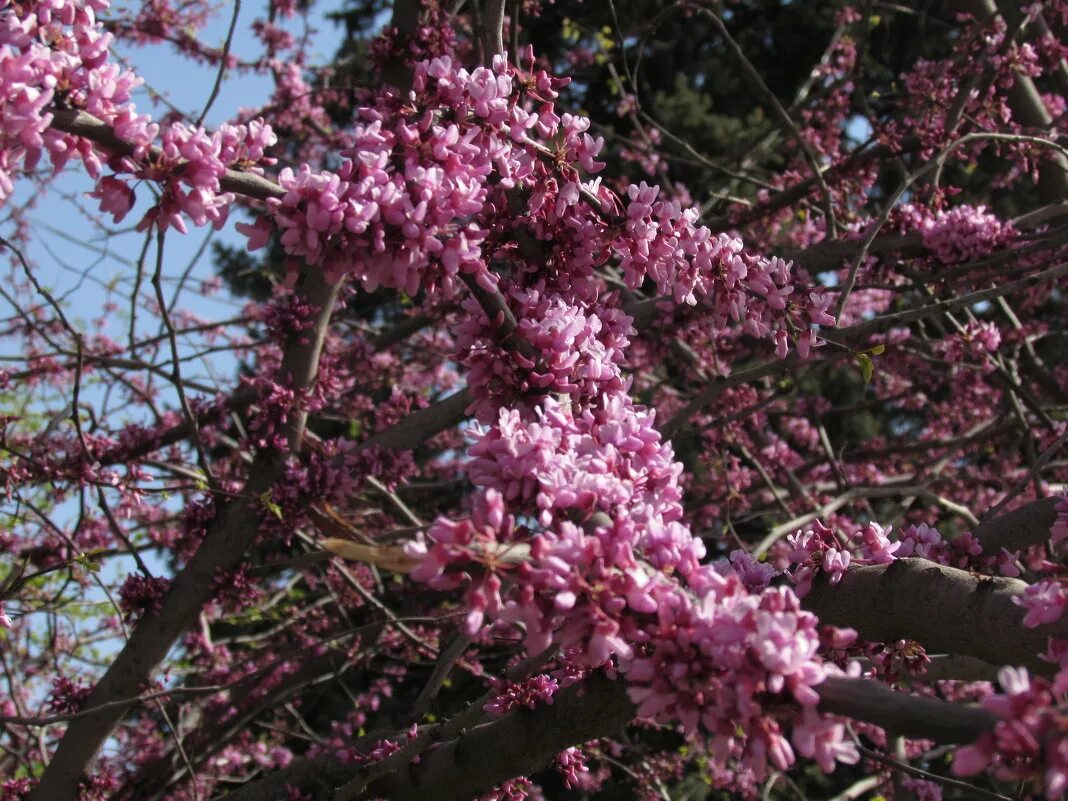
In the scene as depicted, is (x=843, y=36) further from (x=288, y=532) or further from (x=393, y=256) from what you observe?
(x=393, y=256)

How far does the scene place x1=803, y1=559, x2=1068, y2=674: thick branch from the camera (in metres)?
1.92

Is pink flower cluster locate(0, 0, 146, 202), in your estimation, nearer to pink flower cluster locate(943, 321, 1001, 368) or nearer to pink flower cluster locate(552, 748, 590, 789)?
pink flower cluster locate(552, 748, 590, 789)

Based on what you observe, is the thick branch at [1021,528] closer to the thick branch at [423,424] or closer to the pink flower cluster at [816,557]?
the pink flower cluster at [816,557]

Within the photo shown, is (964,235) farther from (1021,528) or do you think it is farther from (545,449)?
(545,449)

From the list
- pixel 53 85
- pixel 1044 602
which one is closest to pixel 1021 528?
pixel 1044 602

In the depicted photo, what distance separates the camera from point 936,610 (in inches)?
81.8

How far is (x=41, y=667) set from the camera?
6281 millimetres

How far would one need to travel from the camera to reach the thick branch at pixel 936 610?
192cm

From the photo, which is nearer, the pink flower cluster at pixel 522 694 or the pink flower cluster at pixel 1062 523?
the pink flower cluster at pixel 1062 523

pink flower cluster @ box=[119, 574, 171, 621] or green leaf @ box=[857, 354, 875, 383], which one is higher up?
pink flower cluster @ box=[119, 574, 171, 621]

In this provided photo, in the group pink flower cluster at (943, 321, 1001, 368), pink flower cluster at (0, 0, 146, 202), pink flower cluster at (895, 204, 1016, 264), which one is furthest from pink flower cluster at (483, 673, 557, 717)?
pink flower cluster at (943, 321, 1001, 368)

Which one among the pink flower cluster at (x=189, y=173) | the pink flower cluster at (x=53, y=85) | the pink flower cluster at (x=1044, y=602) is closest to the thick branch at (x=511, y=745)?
the pink flower cluster at (x=1044, y=602)

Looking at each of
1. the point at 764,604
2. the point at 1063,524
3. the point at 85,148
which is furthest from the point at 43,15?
the point at 1063,524

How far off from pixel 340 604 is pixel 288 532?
1.77 metres
